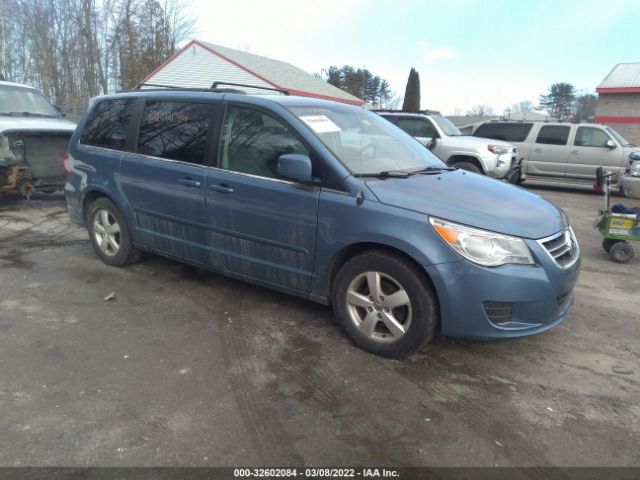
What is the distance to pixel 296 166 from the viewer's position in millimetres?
3469

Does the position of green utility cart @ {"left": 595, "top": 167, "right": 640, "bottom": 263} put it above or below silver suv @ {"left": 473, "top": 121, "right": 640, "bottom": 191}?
below

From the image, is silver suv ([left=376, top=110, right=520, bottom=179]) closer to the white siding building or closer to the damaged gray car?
the damaged gray car

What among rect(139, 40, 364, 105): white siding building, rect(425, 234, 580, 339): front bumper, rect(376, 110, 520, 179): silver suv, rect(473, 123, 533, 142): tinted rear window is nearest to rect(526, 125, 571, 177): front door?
rect(473, 123, 533, 142): tinted rear window

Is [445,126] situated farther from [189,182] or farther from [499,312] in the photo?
[499,312]

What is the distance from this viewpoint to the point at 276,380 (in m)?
3.16

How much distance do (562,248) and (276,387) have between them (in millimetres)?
2182

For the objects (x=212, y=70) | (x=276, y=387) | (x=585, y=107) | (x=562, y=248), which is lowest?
(x=276, y=387)

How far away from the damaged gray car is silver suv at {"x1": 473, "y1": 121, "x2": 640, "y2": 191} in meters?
10.7

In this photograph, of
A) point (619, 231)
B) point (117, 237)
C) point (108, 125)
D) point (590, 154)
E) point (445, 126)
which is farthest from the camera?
point (590, 154)

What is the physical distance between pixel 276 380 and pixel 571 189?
13427 millimetres

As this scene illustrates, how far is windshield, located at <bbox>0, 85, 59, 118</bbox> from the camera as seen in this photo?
30.2 ft

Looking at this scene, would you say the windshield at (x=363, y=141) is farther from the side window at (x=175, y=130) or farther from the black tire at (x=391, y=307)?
the side window at (x=175, y=130)

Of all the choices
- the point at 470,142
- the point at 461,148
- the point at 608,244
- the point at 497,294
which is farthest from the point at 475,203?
the point at 470,142

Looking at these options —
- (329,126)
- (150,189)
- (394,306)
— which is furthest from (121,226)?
(394,306)
